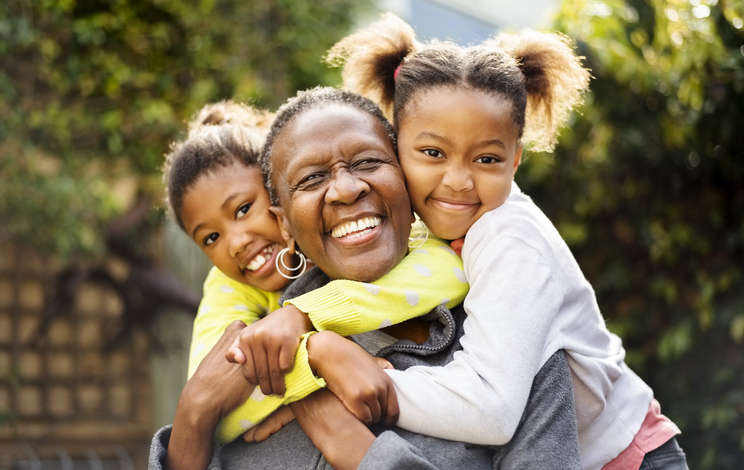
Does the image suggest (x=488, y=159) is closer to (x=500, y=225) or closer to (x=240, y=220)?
(x=500, y=225)

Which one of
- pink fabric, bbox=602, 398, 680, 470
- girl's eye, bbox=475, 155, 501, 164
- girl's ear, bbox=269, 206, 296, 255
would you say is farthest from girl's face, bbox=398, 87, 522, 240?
pink fabric, bbox=602, 398, 680, 470

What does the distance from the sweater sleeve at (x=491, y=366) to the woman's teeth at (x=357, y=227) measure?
305mm

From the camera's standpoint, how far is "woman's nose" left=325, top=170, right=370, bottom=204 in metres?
1.83

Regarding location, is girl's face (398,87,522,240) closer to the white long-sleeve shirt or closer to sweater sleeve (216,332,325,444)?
the white long-sleeve shirt

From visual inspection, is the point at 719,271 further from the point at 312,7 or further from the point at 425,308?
the point at 312,7

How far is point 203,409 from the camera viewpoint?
177 cm

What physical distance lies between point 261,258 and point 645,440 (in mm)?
1205

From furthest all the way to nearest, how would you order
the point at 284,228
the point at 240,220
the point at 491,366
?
the point at 240,220 < the point at 284,228 < the point at 491,366

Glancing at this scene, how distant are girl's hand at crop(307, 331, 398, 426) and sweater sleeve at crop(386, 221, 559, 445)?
1.4 inches

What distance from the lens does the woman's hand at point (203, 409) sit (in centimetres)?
177

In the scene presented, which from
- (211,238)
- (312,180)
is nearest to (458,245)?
(312,180)

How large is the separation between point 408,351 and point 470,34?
9.69m

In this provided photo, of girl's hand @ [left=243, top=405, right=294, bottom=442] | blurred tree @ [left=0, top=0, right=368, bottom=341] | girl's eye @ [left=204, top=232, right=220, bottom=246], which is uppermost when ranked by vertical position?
girl's eye @ [left=204, top=232, right=220, bottom=246]

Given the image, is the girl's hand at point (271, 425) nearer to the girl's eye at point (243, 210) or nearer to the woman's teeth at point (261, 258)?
the woman's teeth at point (261, 258)
